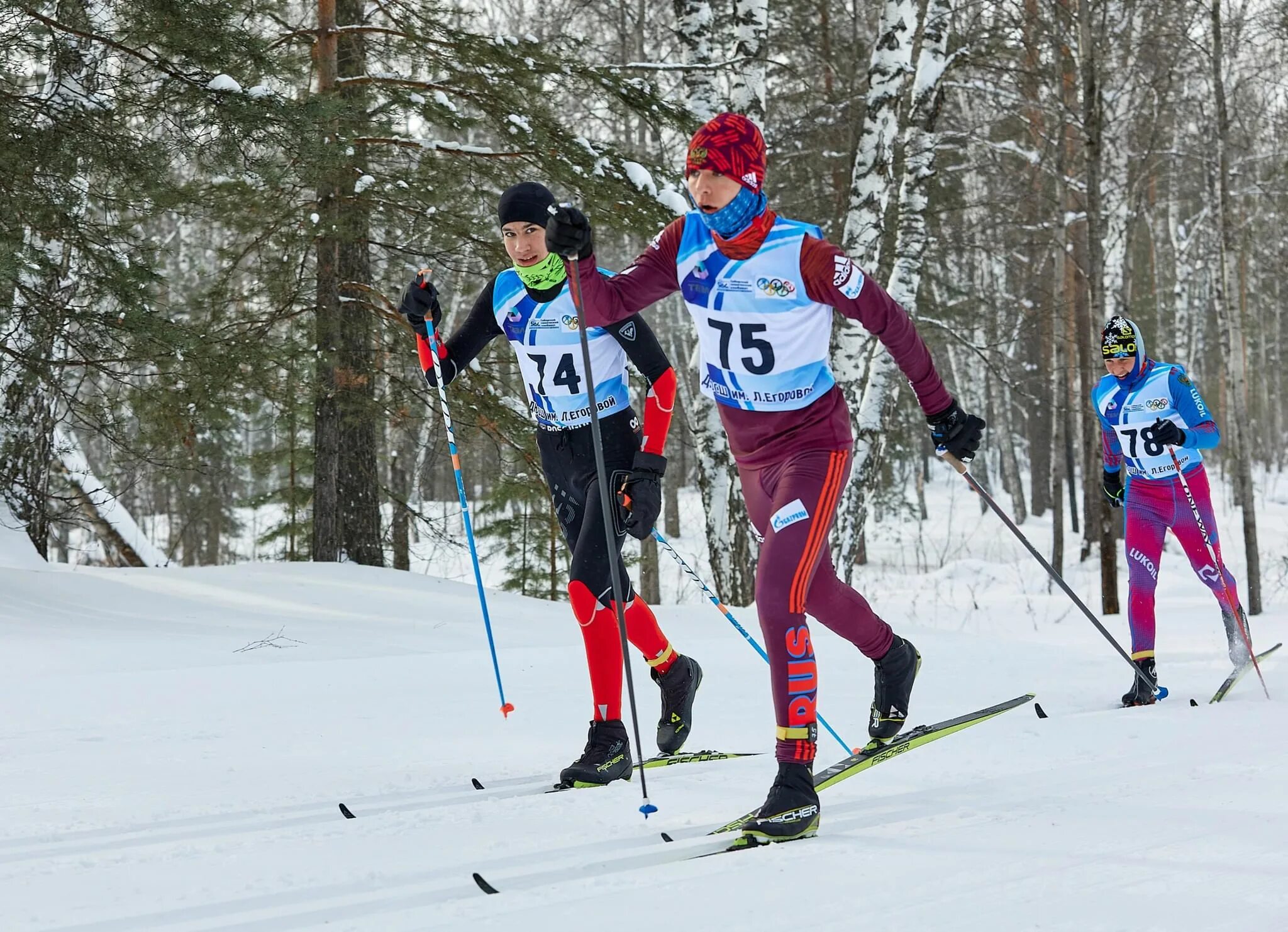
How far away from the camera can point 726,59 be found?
1066 centimetres

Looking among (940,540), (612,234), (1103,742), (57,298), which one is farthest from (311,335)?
(940,540)

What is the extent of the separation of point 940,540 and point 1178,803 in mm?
23110

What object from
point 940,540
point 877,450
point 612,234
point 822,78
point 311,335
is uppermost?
point 822,78

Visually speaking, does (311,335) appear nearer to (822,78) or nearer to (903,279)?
(903,279)

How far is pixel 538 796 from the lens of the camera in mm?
3871

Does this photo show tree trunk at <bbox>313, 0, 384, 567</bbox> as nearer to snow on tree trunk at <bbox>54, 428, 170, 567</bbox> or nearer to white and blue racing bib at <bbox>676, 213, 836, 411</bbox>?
snow on tree trunk at <bbox>54, 428, 170, 567</bbox>

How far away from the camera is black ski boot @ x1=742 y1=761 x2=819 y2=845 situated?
3.22 metres

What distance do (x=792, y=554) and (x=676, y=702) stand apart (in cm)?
132

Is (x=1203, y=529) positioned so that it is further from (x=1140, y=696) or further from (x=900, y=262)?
(x=900, y=262)

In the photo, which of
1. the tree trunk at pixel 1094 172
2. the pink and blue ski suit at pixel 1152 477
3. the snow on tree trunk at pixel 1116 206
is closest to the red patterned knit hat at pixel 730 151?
the pink and blue ski suit at pixel 1152 477

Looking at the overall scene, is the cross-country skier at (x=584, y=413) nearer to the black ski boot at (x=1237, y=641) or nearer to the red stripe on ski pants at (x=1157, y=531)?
the red stripe on ski pants at (x=1157, y=531)

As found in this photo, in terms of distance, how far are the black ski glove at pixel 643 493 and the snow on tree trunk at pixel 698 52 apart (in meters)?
6.87

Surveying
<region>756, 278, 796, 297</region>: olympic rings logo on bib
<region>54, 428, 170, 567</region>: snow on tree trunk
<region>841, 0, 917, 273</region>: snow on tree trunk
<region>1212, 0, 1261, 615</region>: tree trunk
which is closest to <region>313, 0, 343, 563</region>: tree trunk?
<region>54, 428, 170, 567</region>: snow on tree trunk

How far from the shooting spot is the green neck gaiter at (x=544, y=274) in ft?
14.2
